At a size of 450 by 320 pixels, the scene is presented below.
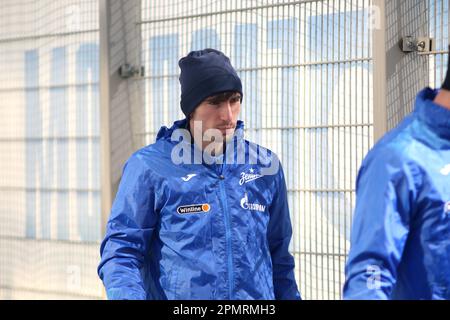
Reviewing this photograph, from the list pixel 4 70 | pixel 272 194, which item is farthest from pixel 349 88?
pixel 4 70

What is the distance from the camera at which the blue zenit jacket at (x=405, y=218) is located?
2709 millimetres

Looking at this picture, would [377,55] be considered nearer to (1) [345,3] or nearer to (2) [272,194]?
(1) [345,3]

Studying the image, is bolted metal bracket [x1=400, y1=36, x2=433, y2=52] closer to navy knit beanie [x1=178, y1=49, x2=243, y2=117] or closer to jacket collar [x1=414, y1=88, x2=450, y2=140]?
navy knit beanie [x1=178, y1=49, x2=243, y2=117]

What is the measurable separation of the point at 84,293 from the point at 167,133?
8.74ft

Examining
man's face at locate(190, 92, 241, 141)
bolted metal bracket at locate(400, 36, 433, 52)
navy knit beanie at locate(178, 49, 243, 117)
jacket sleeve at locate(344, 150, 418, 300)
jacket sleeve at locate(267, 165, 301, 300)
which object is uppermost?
bolted metal bracket at locate(400, 36, 433, 52)

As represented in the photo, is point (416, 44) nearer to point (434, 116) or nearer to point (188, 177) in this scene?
point (188, 177)

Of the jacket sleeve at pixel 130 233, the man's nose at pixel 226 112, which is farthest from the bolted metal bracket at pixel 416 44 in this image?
the jacket sleeve at pixel 130 233

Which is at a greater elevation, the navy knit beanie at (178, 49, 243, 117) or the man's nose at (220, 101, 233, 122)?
the navy knit beanie at (178, 49, 243, 117)

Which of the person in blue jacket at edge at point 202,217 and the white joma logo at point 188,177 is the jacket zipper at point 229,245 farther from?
the white joma logo at point 188,177

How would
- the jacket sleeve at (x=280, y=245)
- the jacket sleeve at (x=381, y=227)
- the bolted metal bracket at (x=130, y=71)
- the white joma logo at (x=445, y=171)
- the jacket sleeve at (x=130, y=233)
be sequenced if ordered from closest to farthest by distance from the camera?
the jacket sleeve at (x=381, y=227) → the white joma logo at (x=445, y=171) → the jacket sleeve at (x=130, y=233) → the jacket sleeve at (x=280, y=245) → the bolted metal bracket at (x=130, y=71)

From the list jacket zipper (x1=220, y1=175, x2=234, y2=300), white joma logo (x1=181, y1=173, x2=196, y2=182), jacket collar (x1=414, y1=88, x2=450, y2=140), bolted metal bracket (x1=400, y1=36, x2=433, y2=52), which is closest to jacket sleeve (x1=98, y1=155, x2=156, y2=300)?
white joma logo (x1=181, y1=173, x2=196, y2=182)

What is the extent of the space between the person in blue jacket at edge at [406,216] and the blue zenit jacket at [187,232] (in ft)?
3.06

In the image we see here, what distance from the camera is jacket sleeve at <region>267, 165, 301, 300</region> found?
3.98m

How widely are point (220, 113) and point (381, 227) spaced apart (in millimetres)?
1290
